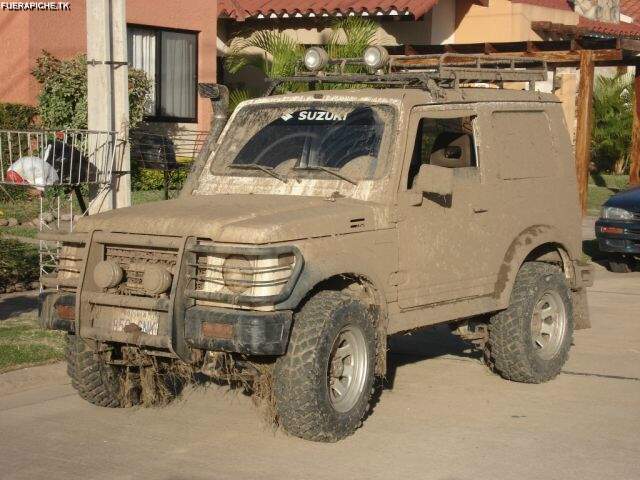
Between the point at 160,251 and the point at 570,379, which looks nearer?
the point at 160,251

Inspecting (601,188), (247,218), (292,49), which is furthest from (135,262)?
(601,188)

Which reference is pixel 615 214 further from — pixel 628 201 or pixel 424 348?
pixel 424 348

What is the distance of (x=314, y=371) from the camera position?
249 inches

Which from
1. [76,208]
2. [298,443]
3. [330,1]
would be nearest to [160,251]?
[298,443]

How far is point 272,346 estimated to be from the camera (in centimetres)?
612

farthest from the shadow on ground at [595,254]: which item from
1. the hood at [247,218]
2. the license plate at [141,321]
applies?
the license plate at [141,321]

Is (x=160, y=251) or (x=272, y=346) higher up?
(x=160, y=251)

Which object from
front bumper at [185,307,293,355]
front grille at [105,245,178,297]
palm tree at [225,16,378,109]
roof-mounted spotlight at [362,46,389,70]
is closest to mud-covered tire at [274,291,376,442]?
front bumper at [185,307,293,355]

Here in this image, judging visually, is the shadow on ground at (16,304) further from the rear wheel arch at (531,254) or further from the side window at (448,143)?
the rear wheel arch at (531,254)

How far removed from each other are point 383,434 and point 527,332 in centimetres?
177

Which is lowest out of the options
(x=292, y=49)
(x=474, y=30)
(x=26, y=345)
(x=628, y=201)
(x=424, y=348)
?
(x=424, y=348)

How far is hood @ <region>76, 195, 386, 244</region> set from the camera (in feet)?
20.7

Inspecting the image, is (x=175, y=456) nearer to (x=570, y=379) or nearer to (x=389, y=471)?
(x=389, y=471)

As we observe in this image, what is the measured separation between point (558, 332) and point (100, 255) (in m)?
3.62
